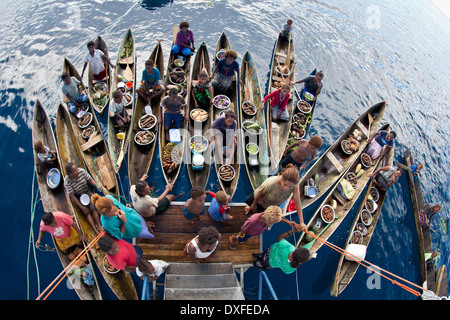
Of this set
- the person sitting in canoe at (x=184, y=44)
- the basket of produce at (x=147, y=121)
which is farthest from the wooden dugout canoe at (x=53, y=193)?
the person sitting in canoe at (x=184, y=44)

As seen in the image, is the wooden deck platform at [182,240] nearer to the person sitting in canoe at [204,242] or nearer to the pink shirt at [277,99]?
the person sitting in canoe at [204,242]

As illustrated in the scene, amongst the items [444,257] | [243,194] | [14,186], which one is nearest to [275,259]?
[243,194]

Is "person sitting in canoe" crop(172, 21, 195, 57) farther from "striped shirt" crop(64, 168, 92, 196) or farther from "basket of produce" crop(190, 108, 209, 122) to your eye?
"striped shirt" crop(64, 168, 92, 196)

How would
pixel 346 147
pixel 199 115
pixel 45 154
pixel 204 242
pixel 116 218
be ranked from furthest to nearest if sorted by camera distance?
1. pixel 346 147
2. pixel 199 115
3. pixel 45 154
4. pixel 116 218
5. pixel 204 242

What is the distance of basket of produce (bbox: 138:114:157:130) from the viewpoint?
8.98 metres

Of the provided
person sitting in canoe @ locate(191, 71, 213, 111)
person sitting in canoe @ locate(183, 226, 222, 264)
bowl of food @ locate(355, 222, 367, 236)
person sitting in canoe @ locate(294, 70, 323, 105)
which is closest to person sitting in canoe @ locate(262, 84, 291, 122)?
person sitting in canoe @ locate(294, 70, 323, 105)

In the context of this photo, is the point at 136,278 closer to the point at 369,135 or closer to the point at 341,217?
the point at 341,217

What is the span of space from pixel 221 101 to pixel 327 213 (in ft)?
20.3

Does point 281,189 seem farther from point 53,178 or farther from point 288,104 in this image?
point 53,178

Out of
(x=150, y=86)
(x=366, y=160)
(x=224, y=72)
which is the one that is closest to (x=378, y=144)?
(x=366, y=160)

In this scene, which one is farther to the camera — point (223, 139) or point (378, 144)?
point (378, 144)

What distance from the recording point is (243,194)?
9289 mm

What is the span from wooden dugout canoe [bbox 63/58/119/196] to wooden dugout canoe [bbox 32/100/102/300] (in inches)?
33.1

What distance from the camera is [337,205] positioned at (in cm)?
868
